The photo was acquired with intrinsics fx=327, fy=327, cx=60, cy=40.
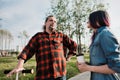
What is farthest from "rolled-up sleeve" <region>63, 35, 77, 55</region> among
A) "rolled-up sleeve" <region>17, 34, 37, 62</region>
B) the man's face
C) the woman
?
the woman

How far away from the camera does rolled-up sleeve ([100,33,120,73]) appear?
2.95m

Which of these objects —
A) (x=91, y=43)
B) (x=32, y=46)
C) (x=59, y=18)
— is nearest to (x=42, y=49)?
(x=32, y=46)

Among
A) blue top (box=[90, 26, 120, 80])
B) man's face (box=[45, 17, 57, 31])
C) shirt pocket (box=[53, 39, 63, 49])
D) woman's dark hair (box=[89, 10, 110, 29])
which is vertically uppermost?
man's face (box=[45, 17, 57, 31])

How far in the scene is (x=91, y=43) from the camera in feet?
10.6

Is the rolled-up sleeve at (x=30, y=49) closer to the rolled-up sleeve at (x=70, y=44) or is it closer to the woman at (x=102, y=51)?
the rolled-up sleeve at (x=70, y=44)

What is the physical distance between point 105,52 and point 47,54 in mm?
2443

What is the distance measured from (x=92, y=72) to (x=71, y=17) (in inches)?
1413

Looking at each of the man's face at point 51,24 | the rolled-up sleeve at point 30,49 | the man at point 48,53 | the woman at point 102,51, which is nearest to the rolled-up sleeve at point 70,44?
the man at point 48,53

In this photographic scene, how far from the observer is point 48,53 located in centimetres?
537

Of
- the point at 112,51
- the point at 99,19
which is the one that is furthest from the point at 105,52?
the point at 99,19

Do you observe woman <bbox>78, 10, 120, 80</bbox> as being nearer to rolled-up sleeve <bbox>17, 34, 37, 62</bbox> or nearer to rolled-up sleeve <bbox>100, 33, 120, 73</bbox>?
rolled-up sleeve <bbox>100, 33, 120, 73</bbox>

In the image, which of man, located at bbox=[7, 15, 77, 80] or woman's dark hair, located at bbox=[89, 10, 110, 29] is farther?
man, located at bbox=[7, 15, 77, 80]

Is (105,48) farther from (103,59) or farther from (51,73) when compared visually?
(51,73)

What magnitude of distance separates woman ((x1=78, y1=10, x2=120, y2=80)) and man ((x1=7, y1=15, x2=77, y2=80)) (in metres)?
2.15
